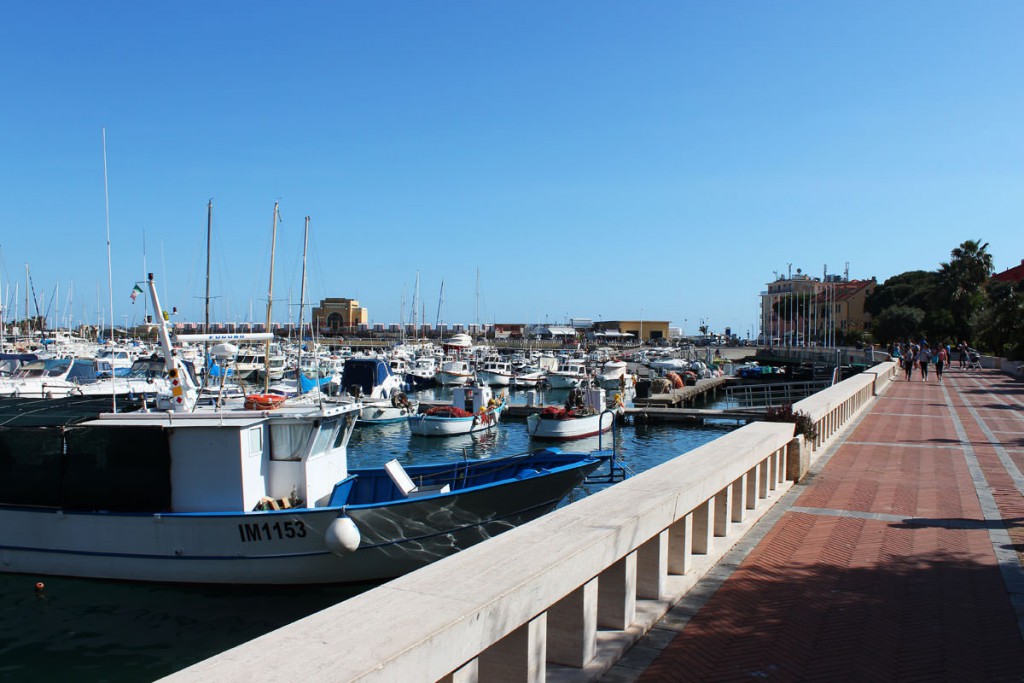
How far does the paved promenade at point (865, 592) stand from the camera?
5418 mm

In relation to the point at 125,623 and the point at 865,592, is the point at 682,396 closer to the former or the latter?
the point at 125,623

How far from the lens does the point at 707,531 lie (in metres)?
7.42

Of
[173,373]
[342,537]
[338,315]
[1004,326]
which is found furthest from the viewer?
[338,315]

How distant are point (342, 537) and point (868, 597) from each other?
8.27m

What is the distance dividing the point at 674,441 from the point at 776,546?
1154 inches

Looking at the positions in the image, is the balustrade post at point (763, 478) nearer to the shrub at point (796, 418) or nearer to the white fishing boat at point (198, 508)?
the shrub at point (796, 418)

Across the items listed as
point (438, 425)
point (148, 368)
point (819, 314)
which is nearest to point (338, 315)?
point (819, 314)

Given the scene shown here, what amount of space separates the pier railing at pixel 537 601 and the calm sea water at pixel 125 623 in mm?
8266

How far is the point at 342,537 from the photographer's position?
41.8 ft

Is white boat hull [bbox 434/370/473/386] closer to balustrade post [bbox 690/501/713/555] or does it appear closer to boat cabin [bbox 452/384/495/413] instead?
boat cabin [bbox 452/384/495/413]

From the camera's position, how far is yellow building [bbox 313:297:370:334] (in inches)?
6718

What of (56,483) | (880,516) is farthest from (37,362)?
(880,516)

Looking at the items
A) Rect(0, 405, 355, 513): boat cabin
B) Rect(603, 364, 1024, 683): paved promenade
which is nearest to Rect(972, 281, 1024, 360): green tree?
Rect(603, 364, 1024, 683): paved promenade

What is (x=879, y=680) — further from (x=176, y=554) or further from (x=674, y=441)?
(x=674, y=441)
